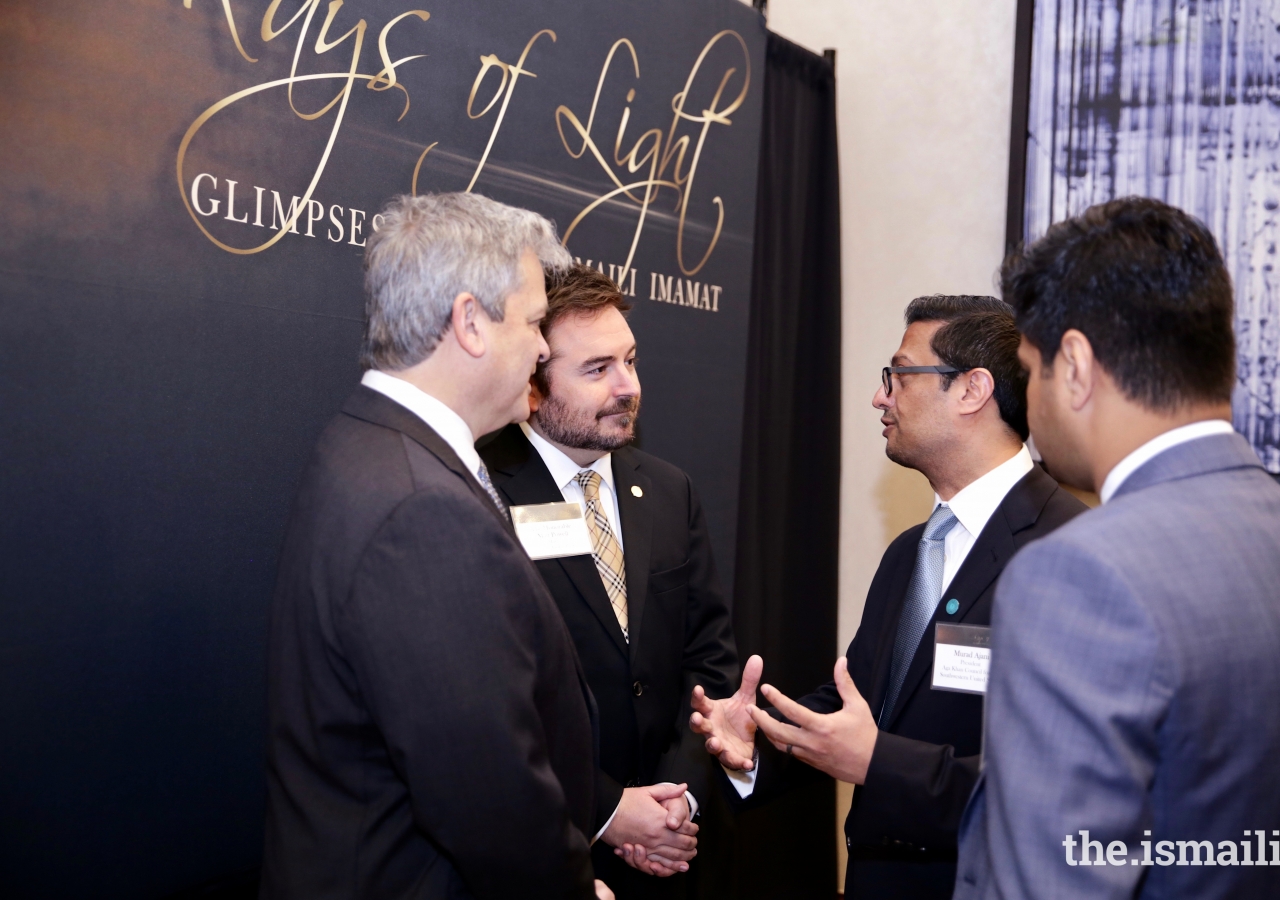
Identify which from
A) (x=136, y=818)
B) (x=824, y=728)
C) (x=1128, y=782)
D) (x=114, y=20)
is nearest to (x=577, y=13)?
(x=114, y=20)

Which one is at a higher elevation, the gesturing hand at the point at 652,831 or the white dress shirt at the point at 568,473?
the white dress shirt at the point at 568,473

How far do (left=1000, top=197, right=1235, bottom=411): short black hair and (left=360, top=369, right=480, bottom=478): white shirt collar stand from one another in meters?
0.92

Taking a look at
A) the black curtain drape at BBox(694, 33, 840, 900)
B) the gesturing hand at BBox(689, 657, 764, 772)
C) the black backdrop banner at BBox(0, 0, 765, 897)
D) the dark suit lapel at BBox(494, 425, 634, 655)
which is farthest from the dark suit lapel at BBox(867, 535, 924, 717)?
the black curtain drape at BBox(694, 33, 840, 900)

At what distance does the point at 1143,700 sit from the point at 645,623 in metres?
1.42

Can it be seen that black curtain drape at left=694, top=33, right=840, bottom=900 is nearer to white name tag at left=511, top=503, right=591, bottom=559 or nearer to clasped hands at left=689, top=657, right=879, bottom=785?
white name tag at left=511, top=503, right=591, bottom=559

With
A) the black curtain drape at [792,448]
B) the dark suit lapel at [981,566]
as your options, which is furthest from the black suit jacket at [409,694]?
the black curtain drape at [792,448]

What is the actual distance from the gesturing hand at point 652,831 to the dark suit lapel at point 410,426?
871 millimetres

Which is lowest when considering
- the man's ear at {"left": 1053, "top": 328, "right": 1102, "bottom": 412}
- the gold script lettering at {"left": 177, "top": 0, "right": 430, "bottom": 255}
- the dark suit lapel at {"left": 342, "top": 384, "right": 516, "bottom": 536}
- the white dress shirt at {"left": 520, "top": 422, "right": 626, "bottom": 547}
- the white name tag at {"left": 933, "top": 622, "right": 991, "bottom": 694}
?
the white name tag at {"left": 933, "top": 622, "right": 991, "bottom": 694}

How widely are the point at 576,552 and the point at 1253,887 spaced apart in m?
1.48

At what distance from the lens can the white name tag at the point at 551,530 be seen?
7.52 feet

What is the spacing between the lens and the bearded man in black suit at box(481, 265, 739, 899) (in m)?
2.32

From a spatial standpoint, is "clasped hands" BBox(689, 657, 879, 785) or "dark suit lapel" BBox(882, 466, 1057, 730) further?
"dark suit lapel" BBox(882, 466, 1057, 730)

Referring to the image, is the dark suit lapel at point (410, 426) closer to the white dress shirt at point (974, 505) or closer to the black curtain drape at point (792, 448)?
the white dress shirt at point (974, 505)

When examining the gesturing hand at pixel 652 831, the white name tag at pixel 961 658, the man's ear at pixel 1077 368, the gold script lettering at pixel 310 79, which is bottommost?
the gesturing hand at pixel 652 831
